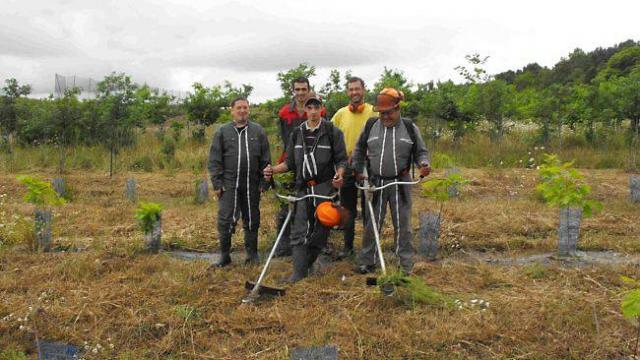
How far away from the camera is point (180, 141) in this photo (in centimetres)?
1628

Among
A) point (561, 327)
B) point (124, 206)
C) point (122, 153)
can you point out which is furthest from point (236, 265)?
→ point (122, 153)

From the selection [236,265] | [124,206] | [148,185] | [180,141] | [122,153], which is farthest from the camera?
[180,141]

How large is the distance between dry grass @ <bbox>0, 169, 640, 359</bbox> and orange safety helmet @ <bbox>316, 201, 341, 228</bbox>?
0.61m

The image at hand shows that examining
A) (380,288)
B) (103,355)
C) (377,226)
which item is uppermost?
(377,226)

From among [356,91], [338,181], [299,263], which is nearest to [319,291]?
[299,263]

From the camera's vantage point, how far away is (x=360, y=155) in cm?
501

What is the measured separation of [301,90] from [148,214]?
216 centimetres

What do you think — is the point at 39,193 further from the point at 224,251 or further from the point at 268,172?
the point at 268,172

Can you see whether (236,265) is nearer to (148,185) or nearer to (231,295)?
(231,295)

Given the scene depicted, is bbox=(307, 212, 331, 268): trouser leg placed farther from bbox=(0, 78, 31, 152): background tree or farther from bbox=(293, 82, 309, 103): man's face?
bbox=(0, 78, 31, 152): background tree

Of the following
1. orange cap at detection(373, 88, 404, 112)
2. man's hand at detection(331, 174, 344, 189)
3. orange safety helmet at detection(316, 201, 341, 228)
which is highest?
orange cap at detection(373, 88, 404, 112)

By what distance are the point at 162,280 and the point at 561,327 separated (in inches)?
136

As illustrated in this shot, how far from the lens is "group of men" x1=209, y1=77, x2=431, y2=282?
15.5 ft

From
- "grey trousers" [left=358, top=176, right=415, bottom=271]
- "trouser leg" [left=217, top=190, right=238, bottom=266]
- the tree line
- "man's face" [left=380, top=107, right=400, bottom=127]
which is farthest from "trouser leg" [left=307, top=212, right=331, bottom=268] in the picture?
the tree line
